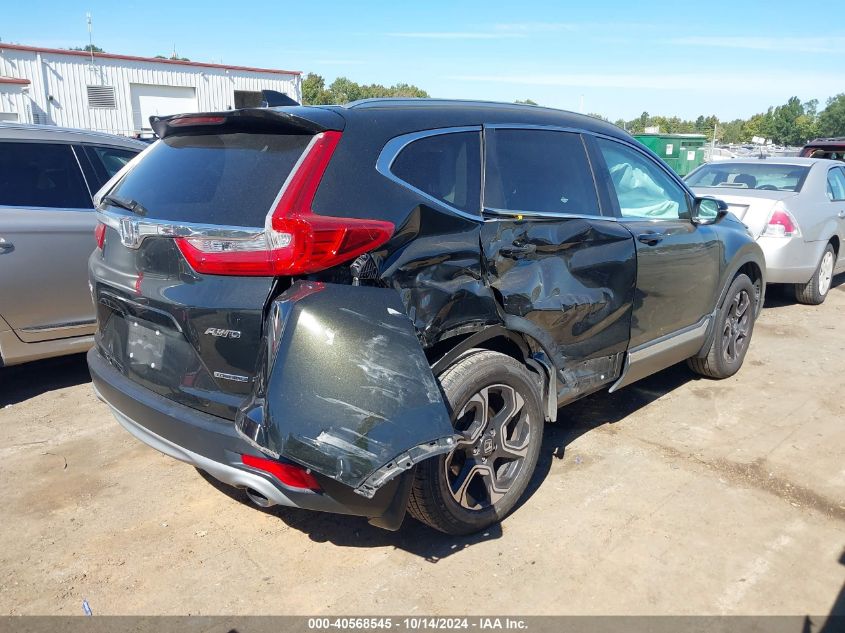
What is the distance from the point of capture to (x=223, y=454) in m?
2.59

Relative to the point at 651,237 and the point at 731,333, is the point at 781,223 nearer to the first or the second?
the point at 731,333

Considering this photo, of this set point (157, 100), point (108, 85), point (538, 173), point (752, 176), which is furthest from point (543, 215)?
point (157, 100)

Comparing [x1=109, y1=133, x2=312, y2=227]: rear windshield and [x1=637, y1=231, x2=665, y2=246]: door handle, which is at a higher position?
[x1=109, y1=133, x2=312, y2=227]: rear windshield

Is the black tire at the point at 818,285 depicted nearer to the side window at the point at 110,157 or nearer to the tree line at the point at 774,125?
the side window at the point at 110,157

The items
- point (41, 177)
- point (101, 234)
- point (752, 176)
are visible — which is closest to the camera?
point (101, 234)

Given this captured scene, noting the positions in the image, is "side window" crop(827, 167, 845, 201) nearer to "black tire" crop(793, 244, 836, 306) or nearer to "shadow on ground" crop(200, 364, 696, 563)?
"black tire" crop(793, 244, 836, 306)

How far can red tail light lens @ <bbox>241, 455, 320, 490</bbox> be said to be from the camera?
2.49 metres

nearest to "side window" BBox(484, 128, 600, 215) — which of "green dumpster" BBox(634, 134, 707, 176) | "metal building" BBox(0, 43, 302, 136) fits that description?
"green dumpster" BBox(634, 134, 707, 176)

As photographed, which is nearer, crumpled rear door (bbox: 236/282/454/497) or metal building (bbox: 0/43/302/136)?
crumpled rear door (bbox: 236/282/454/497)

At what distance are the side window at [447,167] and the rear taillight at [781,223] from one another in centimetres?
518

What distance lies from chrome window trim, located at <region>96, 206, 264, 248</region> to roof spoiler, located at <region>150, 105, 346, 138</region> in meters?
0.47

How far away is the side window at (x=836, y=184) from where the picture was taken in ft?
26.7

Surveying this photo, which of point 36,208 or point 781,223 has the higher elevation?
point 36,208

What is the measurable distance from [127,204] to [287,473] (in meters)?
1.47
